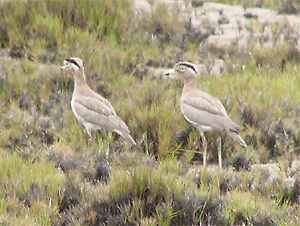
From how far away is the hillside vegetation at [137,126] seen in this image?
530 centimetres

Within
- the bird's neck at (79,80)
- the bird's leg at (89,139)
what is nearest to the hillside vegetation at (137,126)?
the bird's leg at (89,139)

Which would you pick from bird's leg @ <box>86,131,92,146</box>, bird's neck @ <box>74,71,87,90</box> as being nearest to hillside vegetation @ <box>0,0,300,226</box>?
bird's leg @ <box>86,131,92,146</box>

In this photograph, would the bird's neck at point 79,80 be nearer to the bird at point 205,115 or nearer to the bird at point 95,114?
the bird at point 95,114

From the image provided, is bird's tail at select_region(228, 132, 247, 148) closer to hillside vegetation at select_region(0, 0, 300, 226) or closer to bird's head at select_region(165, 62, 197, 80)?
hillside vegetation at select_region(0, 0, 300, 226)

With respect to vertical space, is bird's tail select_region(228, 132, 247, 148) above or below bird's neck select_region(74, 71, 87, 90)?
below

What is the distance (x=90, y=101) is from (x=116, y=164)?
1.21m

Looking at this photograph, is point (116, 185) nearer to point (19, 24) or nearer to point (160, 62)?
point (160, 62)

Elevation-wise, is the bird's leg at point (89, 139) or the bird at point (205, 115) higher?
the bird at point (205, 115)

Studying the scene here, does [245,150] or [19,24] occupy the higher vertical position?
[19,24]

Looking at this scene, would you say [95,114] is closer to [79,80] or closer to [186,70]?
[79,80]

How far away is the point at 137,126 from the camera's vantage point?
7.30 meters

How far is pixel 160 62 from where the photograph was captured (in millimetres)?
10445

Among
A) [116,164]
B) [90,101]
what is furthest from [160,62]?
[116,164]

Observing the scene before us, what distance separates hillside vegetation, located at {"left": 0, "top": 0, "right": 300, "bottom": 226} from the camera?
530 centimetres
